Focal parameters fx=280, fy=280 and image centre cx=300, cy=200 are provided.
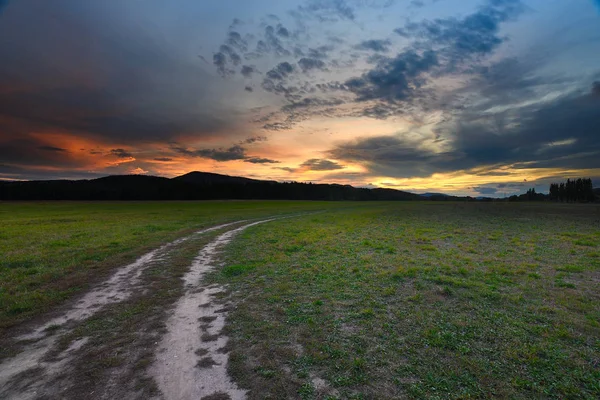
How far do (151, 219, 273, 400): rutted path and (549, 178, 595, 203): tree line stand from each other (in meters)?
213

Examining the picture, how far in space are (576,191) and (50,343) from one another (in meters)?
220

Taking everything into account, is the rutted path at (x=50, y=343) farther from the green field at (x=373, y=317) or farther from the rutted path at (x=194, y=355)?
the rutted path at (x=194, y=355)

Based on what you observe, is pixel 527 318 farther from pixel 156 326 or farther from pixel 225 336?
pixel 156 326

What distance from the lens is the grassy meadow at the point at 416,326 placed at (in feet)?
20.6

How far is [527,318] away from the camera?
9539mm

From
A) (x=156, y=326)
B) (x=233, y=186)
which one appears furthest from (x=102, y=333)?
(x=233, y=186)

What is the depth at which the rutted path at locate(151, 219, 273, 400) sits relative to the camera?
598cm

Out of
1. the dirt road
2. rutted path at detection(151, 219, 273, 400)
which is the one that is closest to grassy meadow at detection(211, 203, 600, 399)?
rutted path at detection(151, 219, 273, 400)

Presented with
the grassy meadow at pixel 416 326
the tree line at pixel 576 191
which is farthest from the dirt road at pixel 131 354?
the tree line at pixel 576 191

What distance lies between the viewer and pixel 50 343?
316 inches

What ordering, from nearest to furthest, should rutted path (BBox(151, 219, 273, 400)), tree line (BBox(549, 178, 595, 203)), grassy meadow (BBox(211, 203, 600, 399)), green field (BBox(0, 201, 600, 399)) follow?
rutted path (BBox(151, 219, 273, 400)) → grassy meadow (BBox(211, 203, 600, 399)) → green field (BBox(0, 201, 600, 399)) → tree line (BBox(549, 178, 595, 203))

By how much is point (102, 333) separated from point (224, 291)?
4754mm

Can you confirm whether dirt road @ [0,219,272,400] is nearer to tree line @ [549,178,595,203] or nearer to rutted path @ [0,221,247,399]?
rutted path @ [0,221,247,399]

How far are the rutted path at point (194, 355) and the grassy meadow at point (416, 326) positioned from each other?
0.44 metres
